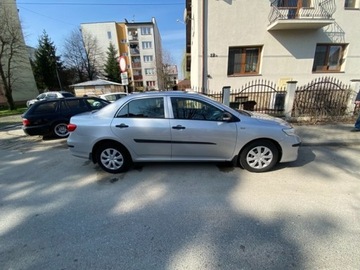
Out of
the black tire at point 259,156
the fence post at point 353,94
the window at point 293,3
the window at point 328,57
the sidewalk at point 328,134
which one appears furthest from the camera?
the window at point 328,57

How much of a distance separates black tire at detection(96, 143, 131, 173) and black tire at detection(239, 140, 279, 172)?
7.68 feet

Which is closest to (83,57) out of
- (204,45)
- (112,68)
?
(112,68)

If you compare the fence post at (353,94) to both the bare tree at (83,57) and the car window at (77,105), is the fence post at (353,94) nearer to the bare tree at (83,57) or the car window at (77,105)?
the car window at (77,105)

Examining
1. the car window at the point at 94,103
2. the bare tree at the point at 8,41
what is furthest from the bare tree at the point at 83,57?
the car window at the point at 94,103

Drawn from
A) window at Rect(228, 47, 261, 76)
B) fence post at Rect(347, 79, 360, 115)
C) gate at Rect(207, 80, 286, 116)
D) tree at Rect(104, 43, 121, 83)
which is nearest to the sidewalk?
fence post at Rect(347, 79, 360, 115)

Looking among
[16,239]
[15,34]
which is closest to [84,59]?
[15,34]

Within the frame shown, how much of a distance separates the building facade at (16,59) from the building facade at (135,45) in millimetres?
21318

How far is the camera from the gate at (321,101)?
7684 millimetres

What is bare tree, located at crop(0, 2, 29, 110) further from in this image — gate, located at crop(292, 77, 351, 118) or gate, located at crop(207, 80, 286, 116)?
gate, located at crop(292, 77, 351, 118)

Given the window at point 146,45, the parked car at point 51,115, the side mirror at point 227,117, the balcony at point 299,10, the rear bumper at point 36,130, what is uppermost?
the window at point 146,45

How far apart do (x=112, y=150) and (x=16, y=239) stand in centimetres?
191

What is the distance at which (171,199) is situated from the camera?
3.05 metres

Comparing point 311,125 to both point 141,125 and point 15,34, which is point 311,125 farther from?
point 15,34

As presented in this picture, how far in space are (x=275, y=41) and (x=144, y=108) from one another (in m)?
9.42
